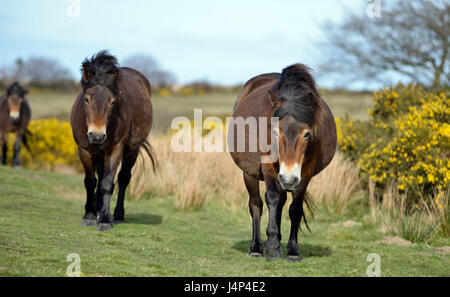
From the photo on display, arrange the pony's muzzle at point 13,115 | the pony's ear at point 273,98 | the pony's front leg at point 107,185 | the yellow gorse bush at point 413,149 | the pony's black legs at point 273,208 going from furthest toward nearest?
the pony's muzzle at point 13,115
the yellow gorse bush at point 413,149
the pony's front leg at point 107,185
the pony's black legs at point 273,208
the pony's ear at point 273,98

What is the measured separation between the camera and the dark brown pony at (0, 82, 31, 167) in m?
17.7

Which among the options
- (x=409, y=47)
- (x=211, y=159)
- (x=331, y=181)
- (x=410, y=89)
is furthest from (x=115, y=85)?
(x=409, y=47)

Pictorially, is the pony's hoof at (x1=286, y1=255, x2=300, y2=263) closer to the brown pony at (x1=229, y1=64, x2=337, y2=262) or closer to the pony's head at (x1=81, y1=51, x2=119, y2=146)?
the brown pony at (x1=229, y1=64, x2=337, y2=262)

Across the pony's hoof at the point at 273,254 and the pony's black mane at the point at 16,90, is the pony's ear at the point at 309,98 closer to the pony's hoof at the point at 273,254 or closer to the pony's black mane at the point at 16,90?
the pony's hoof at the point at 273,254

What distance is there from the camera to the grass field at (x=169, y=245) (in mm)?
5715

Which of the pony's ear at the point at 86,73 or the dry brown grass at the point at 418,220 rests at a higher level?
the pony's ear at the point at 86,73

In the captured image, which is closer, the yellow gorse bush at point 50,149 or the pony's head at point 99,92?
the pony's head at point 99,92

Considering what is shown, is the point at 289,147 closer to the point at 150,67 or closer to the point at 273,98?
the point at 273,98

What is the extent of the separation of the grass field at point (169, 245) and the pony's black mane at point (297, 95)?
5.86ft

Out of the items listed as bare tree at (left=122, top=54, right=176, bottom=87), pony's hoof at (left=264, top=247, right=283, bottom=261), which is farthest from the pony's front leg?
bare tree at (left=122, top=54, right=176, bottom=87)

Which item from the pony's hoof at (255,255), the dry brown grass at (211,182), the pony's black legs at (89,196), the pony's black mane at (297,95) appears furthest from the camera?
the dry brown grass at (211,182)

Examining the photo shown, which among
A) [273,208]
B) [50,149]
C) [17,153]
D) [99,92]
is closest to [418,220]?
[273,208]

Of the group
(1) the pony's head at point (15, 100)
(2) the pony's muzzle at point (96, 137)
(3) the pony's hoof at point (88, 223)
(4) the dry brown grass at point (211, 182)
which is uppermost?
(1) the pony's head at point (15, 100)

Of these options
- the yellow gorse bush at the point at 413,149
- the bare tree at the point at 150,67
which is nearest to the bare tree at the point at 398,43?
the yellow gorse bush at the point at 413,149
